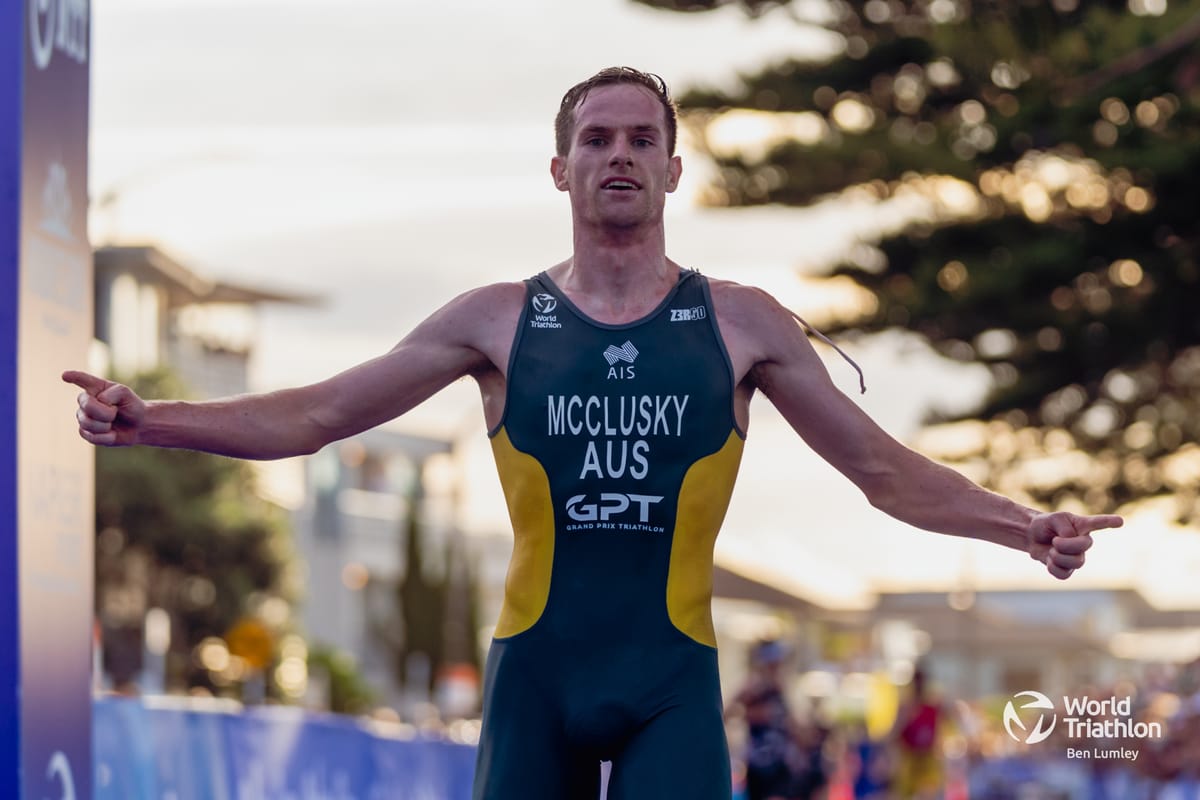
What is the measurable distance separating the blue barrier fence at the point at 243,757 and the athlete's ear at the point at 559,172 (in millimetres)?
3196

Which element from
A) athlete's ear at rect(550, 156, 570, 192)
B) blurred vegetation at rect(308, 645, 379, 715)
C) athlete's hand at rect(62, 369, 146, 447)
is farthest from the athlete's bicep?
blurred vegetation at rect(308, 645, 379, 715)

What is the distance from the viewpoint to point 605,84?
4.54m

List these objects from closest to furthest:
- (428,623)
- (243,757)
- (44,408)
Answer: (44,408)
(243,757)
(428,623)

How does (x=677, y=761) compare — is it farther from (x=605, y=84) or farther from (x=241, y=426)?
Result: (x=605, y=84)

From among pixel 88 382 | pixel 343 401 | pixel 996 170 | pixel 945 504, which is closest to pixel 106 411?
pixel 88 382

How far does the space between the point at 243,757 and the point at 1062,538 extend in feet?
20.8

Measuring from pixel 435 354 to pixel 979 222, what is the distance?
18.4 meters

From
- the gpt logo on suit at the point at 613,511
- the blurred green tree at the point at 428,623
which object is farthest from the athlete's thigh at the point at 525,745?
the blurred green tree at the point at 428,623

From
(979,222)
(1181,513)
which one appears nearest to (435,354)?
(979,222)

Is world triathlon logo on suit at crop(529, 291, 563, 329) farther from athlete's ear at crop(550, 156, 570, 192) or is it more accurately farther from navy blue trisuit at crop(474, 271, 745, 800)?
athlete's ear at crop(550, 156, 570, 192)

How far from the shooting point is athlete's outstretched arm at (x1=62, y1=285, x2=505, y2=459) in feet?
14.7

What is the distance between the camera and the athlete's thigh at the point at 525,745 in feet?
14.1

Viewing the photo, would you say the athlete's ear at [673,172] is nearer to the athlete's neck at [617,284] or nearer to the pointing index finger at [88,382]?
the athlete's neck at [617,284]

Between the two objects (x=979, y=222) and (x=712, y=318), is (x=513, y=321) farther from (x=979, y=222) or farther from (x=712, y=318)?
(x=979, y=222)
